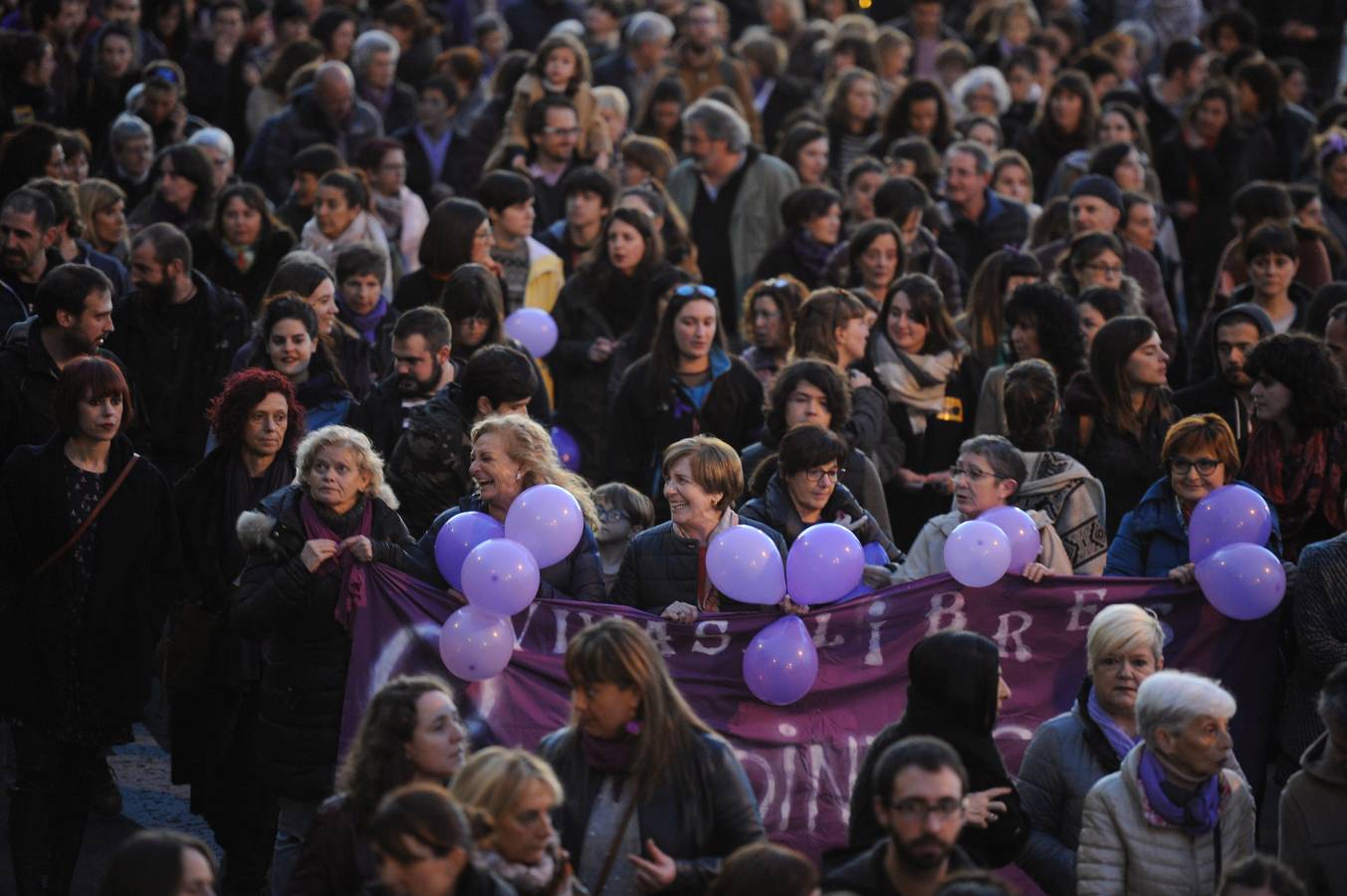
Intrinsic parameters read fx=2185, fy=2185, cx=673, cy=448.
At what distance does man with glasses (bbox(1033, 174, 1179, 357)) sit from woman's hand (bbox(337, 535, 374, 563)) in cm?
587

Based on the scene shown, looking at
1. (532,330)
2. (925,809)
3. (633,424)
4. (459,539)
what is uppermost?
(532,330)

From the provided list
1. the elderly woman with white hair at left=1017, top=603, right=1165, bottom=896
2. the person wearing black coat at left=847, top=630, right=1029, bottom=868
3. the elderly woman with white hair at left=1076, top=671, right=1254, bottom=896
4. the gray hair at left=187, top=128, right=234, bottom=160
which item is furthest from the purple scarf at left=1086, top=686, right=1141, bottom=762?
the gray hair at left=187, top=128, right=234, bottom=160

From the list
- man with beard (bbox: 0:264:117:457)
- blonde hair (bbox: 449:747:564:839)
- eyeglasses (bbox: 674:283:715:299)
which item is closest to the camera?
blonde hair (bbox: 449:747:564:839)

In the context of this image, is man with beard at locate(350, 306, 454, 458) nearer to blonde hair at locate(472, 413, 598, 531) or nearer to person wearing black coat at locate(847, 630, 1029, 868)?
blonde hair at locate(472, 413, 598, 531)

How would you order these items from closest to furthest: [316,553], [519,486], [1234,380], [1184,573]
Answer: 1. [316,553]
2. [519,486]
3. [1184,573]
4. [1234,380]

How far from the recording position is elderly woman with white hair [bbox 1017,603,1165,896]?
22.5 feet

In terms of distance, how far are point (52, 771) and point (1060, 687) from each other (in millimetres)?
3778

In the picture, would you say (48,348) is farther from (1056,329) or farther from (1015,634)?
(1056,329)

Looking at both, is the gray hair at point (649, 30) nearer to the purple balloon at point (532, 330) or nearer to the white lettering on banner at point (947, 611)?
the purple balloon at point (532, 330)

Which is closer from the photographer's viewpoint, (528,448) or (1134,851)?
(1134,851)

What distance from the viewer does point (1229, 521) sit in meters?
8.09

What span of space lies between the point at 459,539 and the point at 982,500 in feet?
6.82

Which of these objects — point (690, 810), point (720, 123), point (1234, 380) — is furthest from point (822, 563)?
point (720, 123)

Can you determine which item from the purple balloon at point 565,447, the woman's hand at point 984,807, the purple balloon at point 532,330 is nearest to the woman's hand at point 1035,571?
the woman's hand at point 984,807
